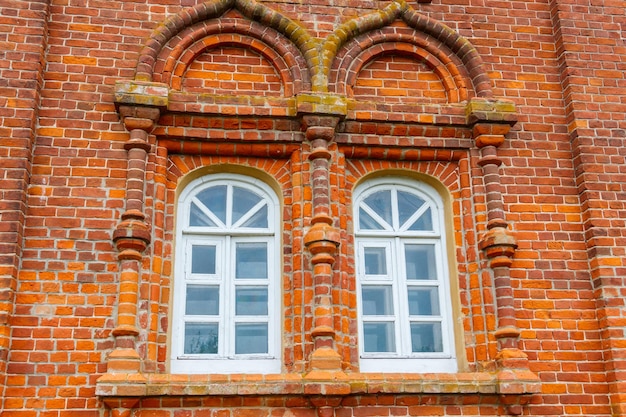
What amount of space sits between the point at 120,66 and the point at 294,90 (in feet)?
5.00

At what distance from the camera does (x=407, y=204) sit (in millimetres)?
6449

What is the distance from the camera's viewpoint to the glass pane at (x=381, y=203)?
6383mm

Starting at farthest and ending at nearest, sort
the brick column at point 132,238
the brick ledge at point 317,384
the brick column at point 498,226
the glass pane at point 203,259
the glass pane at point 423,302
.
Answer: the glass pane at point 423,302 < the glass pane at point 203,259 < the brick column at point 498,226 < the brick column at point 132,238 < the brick ledge at point 317,384

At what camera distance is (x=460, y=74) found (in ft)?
21.9

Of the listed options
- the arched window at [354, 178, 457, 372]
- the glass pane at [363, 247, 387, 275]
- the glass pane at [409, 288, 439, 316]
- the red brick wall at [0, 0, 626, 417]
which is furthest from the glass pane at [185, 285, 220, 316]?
the glass pane at [409, 288, 439, 316]

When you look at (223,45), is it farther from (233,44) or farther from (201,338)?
(201,338)

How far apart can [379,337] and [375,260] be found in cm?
67

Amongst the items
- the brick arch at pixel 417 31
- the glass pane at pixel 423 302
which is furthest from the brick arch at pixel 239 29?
the glass pane at pixel 423 302

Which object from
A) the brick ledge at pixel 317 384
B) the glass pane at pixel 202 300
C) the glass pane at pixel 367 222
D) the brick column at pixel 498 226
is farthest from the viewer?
the glass pane at pixel 367 222

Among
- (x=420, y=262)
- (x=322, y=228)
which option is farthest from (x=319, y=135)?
(x=420, y=262)

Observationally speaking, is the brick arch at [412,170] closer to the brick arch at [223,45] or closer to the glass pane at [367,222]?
the glass pane at [367,222]

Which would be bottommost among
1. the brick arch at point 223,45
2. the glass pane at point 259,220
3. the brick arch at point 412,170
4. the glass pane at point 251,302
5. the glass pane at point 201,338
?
the glass pane at point 201,338

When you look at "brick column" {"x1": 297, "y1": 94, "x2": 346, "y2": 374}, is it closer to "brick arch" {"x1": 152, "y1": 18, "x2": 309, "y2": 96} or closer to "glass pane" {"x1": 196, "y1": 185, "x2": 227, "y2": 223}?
"brick arch" {"x1": 152, "y1": 18, "x2": 309, "y2": 96}

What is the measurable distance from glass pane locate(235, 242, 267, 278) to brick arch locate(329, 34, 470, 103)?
67.7 inches
